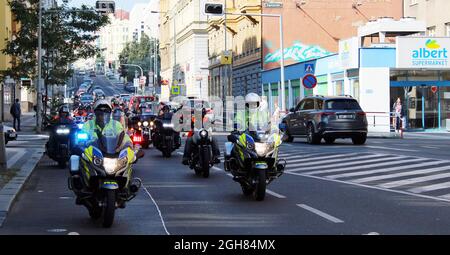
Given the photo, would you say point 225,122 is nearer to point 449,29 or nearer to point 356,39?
point 356,39

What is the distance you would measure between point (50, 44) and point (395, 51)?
1768 centimetres

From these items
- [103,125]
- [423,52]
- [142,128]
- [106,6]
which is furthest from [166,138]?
[423,52]

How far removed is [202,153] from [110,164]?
22.2 feet

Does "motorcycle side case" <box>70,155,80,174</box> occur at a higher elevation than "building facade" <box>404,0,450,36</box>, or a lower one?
lower

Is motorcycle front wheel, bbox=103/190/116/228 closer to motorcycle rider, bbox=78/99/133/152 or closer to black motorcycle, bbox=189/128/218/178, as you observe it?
motorcycle rider, bbox=78/99/133/152

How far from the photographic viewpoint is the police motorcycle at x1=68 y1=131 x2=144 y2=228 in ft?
31.4

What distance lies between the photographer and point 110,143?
32.5 feet

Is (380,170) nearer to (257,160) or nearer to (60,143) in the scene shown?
(257,160)

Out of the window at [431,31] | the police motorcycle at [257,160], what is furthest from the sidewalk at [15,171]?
the window at [431,31]

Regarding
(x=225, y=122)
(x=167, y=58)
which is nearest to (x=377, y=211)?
(x=225, y=122)

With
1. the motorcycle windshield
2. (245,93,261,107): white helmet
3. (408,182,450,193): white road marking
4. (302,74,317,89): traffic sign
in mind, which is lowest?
(408,182,450,193): white road marking

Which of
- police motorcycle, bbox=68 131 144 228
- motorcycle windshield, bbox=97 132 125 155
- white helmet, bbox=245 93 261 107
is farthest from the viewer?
white helmet, bbox=245 93 261 107

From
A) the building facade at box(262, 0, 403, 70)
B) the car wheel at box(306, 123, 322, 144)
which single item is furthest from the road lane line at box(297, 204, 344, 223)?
the building facade at box(262, 0, 403, 70)

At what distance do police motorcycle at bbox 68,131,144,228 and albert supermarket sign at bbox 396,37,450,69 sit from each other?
3100 cm
